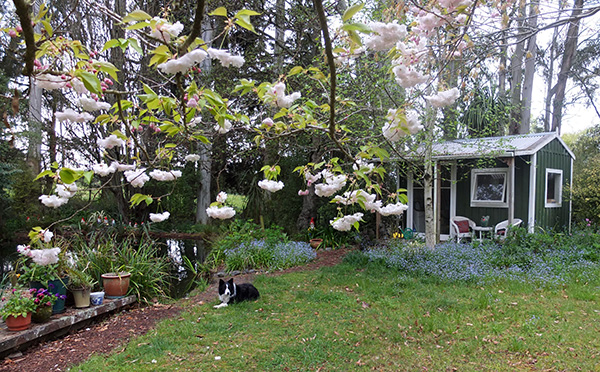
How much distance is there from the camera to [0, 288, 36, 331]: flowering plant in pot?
128 inches

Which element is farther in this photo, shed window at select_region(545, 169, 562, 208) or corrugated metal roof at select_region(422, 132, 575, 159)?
shed window at select_region(545, 169, 562, 208)

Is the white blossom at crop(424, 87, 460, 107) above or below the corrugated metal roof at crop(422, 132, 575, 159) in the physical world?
below

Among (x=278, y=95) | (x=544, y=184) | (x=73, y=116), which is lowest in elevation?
(x=544, y=184)

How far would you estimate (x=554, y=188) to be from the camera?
8.35 m

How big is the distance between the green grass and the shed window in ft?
13.3

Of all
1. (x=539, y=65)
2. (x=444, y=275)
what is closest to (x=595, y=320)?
(x=444, y=275)

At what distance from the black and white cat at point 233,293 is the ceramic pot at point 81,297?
4.68 feet

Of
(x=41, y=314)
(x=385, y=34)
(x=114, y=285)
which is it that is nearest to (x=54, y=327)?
(x=41, y=314)

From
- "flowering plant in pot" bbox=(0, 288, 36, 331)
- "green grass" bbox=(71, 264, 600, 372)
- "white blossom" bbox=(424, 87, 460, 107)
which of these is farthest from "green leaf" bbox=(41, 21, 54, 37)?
"flowering plant in pot" bbox=(0, 288, 36, 331)

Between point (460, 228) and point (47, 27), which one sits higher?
point (47, 27)

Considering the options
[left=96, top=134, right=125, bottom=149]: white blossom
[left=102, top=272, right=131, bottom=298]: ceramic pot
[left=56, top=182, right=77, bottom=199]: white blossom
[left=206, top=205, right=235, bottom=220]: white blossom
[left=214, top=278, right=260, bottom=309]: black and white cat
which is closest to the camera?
[left=56, top=182, right=77, bottom=199]: white blossom

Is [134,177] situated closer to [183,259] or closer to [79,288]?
[79,288]

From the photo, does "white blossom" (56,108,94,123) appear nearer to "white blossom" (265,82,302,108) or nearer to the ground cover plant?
"white blossom" (265,82,302,108)

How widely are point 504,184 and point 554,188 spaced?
1625mm
